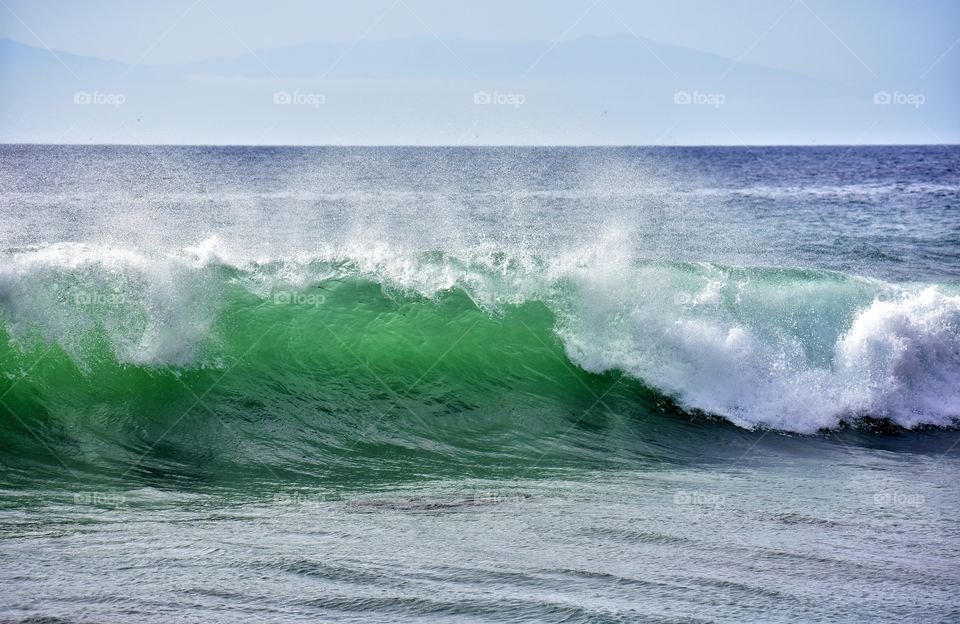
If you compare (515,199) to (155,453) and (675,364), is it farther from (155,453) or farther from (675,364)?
(155,453)

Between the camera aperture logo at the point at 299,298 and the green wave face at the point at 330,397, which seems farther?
the camera aperture logo at the point at 299,298

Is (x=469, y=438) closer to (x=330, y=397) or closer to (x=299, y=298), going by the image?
(x=330, y=397)

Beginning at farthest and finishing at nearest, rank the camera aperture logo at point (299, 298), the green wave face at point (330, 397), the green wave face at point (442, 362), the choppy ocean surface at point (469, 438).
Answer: the camera aperture logo at point (299, 298) < the green wave face at point (442, 362) < the green wave face at point (330, 397) < the choppy ocean surface at point (469, 438)

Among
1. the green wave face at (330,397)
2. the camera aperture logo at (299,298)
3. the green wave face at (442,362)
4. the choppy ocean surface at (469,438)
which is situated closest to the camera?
the choppy ocean surface at (469,438)

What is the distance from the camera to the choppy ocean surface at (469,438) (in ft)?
14.3

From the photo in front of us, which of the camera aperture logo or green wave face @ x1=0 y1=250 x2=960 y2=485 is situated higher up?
the camera aperture logo

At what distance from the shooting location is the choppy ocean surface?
4.37 metres

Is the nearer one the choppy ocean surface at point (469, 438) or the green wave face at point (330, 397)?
the choppy ocean surface at point (469, 438)

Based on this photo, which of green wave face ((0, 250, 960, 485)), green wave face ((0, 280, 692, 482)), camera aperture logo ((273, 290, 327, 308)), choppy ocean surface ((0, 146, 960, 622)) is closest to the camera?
choppy ocean surface ((0, 146, 960, 622))

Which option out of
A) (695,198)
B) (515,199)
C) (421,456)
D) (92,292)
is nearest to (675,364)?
(421,456)

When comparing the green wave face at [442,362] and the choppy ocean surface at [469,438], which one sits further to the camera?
the green wave face at [442,362]

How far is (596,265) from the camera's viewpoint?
32.9ft

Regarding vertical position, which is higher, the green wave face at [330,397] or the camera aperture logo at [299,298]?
the camera aperture logo at [299,298]

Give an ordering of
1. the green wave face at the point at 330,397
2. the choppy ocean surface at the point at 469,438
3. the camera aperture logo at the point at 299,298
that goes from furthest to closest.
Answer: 1. the camera aperture logo at the point at 299,298
2. the green wave face at the point at 330,397
3. the choppy ocean surface at the point at 469,438
